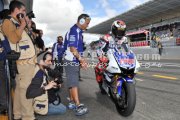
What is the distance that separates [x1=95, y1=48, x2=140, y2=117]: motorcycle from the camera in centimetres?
525

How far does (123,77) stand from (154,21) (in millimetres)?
47382

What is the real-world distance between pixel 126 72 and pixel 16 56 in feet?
7.04

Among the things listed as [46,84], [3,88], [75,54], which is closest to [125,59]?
[75,54]

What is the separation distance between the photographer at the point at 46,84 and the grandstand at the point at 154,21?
2475cm

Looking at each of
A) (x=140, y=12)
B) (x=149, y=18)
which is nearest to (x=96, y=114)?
(x=140, y=12)

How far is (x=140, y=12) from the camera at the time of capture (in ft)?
152

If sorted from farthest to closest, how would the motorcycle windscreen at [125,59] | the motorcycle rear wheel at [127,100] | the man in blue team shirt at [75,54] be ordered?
1. the man in blue team shirt at [75,54]
2. the motorcycle windscreen at [125,59]
3. the motorcycle rear wheel at [127,100]

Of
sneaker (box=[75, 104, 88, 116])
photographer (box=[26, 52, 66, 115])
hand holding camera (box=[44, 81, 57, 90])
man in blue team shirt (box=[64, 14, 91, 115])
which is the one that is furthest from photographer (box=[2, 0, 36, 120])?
man in blue team shirt (box=[64, 14, 91, 115])

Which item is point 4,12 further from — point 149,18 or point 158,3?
point 149,18

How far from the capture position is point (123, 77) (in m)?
5.52

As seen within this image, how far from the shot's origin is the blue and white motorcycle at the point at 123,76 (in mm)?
5258

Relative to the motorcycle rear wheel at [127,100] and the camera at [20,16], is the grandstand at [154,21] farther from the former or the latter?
the camera at [20,16]

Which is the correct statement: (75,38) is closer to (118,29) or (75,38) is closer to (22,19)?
(118,29)

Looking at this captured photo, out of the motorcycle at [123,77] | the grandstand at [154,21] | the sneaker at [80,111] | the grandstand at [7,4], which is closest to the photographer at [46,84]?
the sneaker at [80,111]
